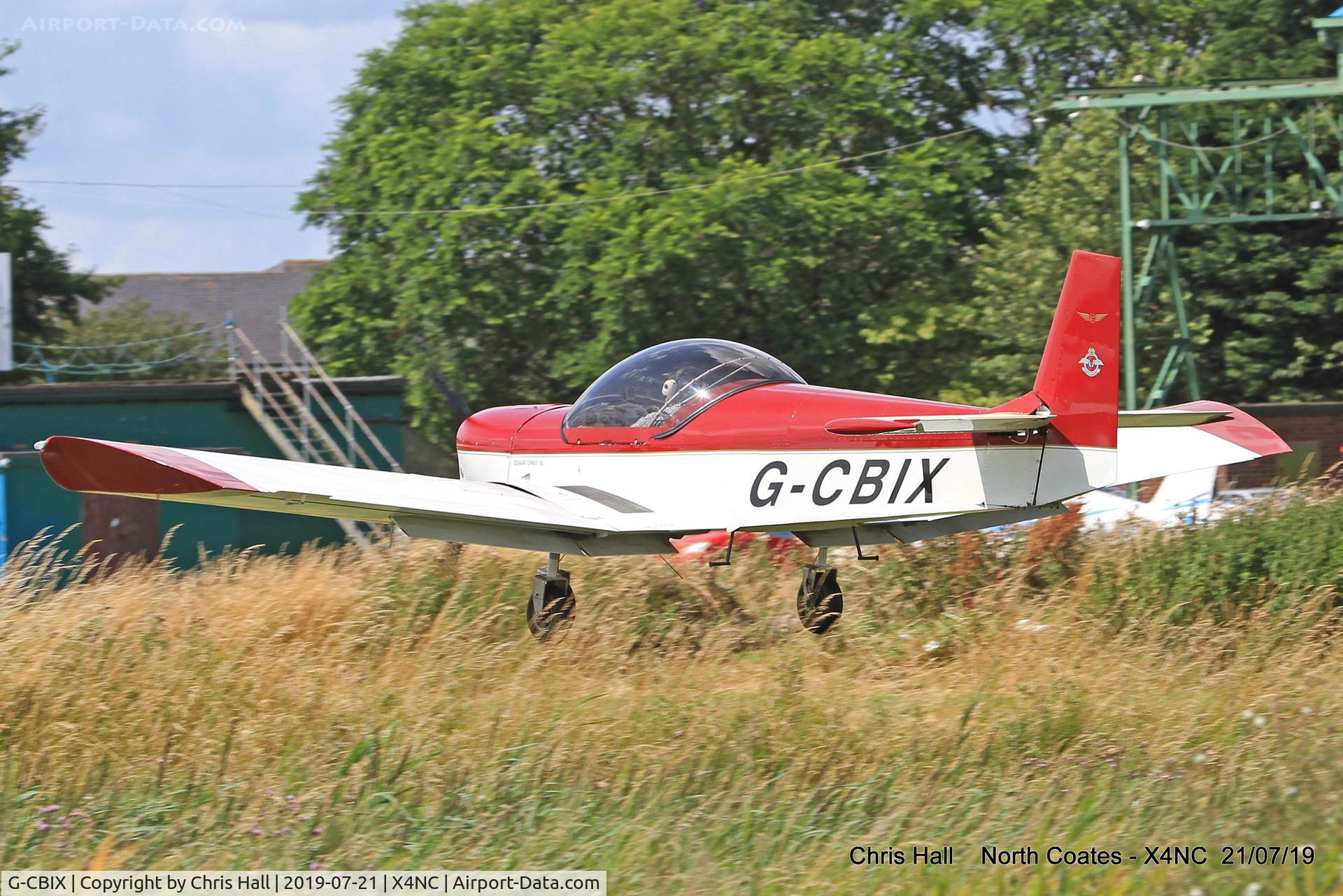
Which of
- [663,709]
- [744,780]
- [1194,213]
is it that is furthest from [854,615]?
[1194,213]

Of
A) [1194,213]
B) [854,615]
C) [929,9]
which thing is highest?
[929,9]

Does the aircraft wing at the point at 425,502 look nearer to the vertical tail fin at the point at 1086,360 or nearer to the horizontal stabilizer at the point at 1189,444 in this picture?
the vertical tail fin at the point at 1086,360

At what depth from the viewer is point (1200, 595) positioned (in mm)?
8766

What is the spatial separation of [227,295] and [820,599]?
53.4 meters

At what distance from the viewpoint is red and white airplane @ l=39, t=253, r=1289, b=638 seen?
22.9ft

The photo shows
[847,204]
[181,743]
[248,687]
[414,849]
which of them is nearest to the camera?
[414,849]

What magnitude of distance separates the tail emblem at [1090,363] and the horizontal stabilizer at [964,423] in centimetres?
33

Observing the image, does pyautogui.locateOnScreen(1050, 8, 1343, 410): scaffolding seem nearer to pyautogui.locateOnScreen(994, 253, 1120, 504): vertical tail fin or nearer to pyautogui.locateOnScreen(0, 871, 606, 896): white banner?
pyautogui.locateOnScreen(994, 253, 1120, 504): vertical tail fin

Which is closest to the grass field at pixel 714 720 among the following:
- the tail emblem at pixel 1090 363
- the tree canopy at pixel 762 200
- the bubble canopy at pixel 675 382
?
the bubble canopy at pixel 675 382

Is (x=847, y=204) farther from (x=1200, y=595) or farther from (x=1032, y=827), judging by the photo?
(x=1032, y=827)

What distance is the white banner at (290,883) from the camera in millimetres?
4582

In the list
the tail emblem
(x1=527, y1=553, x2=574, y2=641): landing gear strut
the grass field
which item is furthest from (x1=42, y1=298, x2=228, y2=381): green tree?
the tail emblem

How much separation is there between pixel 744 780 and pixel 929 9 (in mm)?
24040

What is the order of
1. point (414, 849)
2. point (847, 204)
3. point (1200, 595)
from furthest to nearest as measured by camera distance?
point (847, 204) → point (1200, 595) → point (414, 849)
